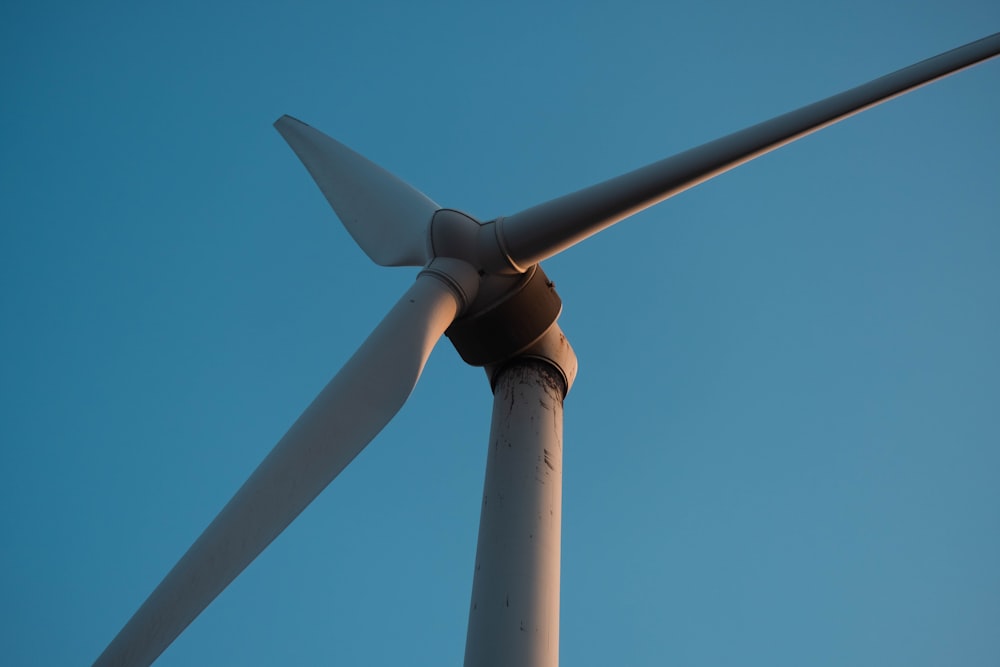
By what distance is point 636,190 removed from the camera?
21.3ft

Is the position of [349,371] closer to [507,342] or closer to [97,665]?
[507,342]

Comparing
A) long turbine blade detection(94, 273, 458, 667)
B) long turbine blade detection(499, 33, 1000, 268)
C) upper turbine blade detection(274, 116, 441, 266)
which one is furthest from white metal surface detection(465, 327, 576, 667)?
upper turbine blade detection(274, 116, 441, 266)

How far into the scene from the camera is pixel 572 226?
257 inches

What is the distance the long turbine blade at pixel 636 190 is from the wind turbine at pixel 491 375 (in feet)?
0.04

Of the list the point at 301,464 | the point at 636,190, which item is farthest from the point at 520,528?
the point at 636,190

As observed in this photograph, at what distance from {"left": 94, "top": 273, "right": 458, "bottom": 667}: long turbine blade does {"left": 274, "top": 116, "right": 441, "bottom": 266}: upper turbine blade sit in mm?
1120

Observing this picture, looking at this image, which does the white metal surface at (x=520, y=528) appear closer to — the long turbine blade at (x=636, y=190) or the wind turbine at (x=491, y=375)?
the wind turbine at (x=491, y=375)

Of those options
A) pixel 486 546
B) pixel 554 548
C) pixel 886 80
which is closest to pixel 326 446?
pixel 486 546

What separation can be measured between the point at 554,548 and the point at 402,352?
1723mm

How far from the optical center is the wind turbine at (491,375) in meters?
4.82

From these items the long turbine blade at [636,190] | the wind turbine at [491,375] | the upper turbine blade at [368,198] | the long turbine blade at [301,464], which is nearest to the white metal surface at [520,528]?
the wind turbine at [491,375]

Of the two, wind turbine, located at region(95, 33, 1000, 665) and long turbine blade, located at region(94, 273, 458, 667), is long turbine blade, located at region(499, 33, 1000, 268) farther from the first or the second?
long turbine blade, located at region(94, 273, 458, 667)

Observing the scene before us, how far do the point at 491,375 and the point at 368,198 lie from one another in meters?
2.49

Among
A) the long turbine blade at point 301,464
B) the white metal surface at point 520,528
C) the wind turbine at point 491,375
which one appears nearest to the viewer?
the long turbine blade at point 301,464
